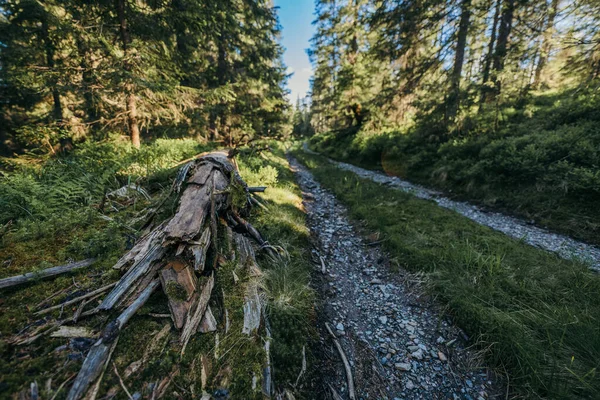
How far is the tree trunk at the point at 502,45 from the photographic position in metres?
9.27

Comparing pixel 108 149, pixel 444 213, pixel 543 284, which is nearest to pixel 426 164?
pixel 444 213

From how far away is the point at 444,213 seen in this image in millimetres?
7242

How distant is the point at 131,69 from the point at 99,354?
9.02 m

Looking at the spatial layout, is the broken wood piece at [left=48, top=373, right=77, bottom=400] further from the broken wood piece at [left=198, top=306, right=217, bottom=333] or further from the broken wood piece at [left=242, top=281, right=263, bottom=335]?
the broken wood piece at [left=242, top=281, right=263, bottom=335]

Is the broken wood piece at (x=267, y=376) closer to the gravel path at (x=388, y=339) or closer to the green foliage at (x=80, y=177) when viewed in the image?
the gravel path at (x=388, y=339)

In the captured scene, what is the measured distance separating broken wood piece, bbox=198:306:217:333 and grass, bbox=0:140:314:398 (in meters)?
0.06

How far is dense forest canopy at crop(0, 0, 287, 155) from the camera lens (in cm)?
703

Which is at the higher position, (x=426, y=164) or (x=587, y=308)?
(x=426, y=164)

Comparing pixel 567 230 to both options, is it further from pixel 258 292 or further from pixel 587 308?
pixel 258 292

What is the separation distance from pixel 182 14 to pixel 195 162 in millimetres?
6341

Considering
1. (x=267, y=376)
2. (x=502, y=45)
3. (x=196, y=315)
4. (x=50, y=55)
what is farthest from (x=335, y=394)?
(x=50, y=55)

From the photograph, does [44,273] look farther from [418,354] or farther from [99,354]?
[418,354]

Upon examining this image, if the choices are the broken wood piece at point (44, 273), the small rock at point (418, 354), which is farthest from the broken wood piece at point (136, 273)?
the small rock at point (418, 354)

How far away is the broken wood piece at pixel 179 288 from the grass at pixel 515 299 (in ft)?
13.1
